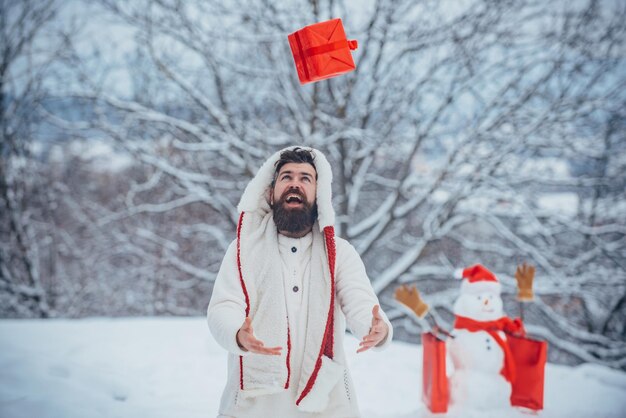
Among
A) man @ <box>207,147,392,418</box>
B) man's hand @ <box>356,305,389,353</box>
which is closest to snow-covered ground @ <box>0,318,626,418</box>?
man @ <box>207,147,392,418</box>

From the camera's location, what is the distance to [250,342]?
1.42m

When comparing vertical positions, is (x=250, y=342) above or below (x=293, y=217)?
below

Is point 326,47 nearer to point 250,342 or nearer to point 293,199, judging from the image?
point 293,199

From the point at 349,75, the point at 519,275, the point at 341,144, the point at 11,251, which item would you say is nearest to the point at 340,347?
the point at 519,275

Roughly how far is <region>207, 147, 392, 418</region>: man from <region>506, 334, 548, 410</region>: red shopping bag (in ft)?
3.62

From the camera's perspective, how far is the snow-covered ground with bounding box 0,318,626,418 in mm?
2311

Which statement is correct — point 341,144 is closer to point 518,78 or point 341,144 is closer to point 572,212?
point 518,78

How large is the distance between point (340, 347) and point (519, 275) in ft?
4.34

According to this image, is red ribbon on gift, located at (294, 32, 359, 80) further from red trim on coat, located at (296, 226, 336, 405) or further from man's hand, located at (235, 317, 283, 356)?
man's hand, located at (235, 317, 283, 356)

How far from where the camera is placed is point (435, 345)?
226 centimetres

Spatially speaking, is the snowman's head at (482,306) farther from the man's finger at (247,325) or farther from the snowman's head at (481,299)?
the man's finger at (247,325)


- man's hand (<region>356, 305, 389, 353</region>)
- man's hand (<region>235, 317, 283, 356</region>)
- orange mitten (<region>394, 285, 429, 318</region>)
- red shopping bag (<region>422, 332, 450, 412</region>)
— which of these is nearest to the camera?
man's hand (<region>235, 317, 283, 356</region>)

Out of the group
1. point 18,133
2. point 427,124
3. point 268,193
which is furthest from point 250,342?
point 18,133

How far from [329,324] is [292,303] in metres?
0.18
